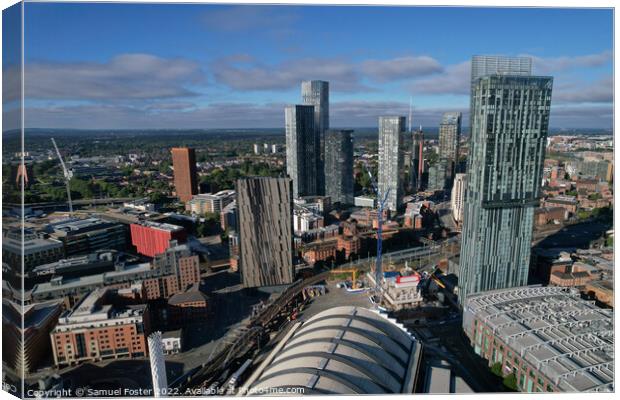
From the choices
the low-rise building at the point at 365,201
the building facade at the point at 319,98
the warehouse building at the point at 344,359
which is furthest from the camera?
the building facade at the point at 319,98

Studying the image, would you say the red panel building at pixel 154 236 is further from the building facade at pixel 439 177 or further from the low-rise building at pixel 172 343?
the building facade at pixel 439 177

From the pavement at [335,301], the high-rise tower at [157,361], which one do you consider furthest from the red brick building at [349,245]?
the high-rise tower at [157,361]

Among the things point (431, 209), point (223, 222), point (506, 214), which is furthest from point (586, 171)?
point (223, 222)

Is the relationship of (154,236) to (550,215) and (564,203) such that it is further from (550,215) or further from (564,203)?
(564,203)

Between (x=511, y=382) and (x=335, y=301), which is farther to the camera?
(x=335, y=301)

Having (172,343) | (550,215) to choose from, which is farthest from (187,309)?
(550,215)

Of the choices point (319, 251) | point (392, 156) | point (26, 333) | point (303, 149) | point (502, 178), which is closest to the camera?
point (26, 333)
